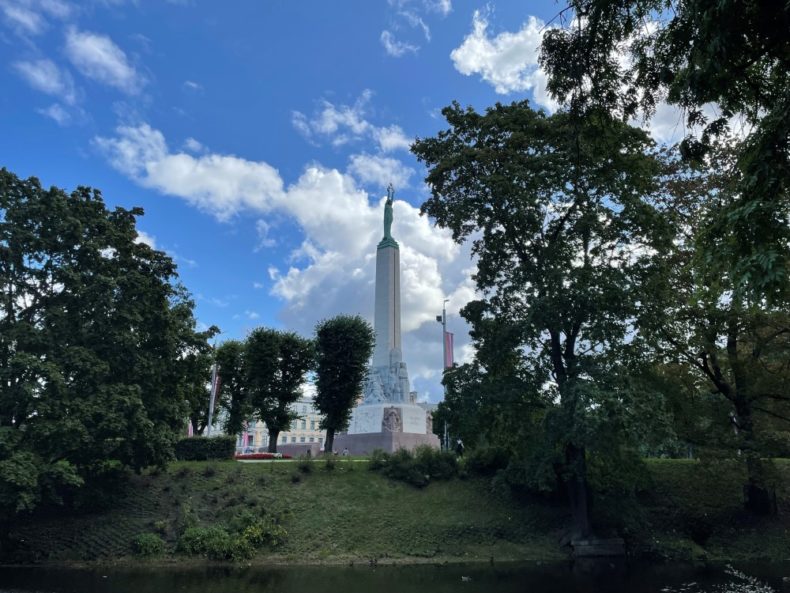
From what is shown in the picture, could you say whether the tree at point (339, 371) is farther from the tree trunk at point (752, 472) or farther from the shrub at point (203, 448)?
the tree trunk at point (752, 472)

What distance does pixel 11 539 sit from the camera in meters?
19.7

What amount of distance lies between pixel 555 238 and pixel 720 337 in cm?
801

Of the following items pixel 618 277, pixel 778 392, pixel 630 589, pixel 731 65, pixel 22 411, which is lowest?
pixel 630 589

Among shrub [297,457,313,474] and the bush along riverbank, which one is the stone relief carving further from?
shrub [297,457,313,474]

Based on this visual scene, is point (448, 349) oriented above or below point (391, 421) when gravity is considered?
above

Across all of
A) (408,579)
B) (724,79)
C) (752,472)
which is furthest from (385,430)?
(724,79)

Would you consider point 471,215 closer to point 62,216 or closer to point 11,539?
point 62,216

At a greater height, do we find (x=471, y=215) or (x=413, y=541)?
(x=471, y=215)

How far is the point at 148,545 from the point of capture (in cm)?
1995

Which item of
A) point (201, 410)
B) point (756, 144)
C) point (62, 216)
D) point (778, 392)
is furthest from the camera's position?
point (201, 410)

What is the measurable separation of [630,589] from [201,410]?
35.6 metres

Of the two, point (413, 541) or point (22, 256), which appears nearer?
point (22, 256)

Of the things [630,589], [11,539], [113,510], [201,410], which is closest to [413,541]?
[630,589]

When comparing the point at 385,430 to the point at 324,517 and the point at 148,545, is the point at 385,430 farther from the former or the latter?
the point at 148,545
